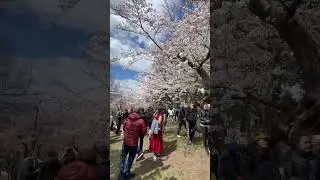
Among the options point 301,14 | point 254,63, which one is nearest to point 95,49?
point 254,63

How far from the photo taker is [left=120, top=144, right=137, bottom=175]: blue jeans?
3.97 metres

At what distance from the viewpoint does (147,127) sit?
457 cm

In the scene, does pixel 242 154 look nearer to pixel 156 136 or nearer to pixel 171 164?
pixel 171 164


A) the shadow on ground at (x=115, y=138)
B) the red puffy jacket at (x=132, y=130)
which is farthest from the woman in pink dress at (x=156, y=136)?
the red puffy jacket at (x=132, y=130)

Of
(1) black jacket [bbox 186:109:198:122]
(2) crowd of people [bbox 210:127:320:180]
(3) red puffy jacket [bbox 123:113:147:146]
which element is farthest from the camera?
(1) black jacket [bbox 186:109:198:122]

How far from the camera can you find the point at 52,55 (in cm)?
353

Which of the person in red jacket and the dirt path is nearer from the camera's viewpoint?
the person in red jacket

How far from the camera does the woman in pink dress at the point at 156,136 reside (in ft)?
14.9

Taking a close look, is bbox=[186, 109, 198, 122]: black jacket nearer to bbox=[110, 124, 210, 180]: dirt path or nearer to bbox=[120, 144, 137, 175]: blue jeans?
bbox=[110, 124, 210, 180]: dirt path

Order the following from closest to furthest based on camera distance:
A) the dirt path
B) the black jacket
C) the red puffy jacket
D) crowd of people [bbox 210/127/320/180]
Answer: crowd of people [bbox 210/127/320/180] < the red puffy jacket < the dirt path < the black jacket

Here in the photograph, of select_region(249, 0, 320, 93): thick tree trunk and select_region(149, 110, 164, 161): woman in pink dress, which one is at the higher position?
select_region(249, 0, 320, 93): thick tree trunk

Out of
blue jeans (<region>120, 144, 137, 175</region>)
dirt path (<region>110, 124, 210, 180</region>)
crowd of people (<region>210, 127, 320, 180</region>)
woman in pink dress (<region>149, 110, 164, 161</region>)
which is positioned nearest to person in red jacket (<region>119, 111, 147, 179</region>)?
blue jeans (<region>120, 144, 137, 175</region>)

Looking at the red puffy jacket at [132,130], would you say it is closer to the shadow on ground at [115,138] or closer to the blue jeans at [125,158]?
the blue jeans at [125,158]

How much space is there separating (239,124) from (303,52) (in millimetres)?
1187
